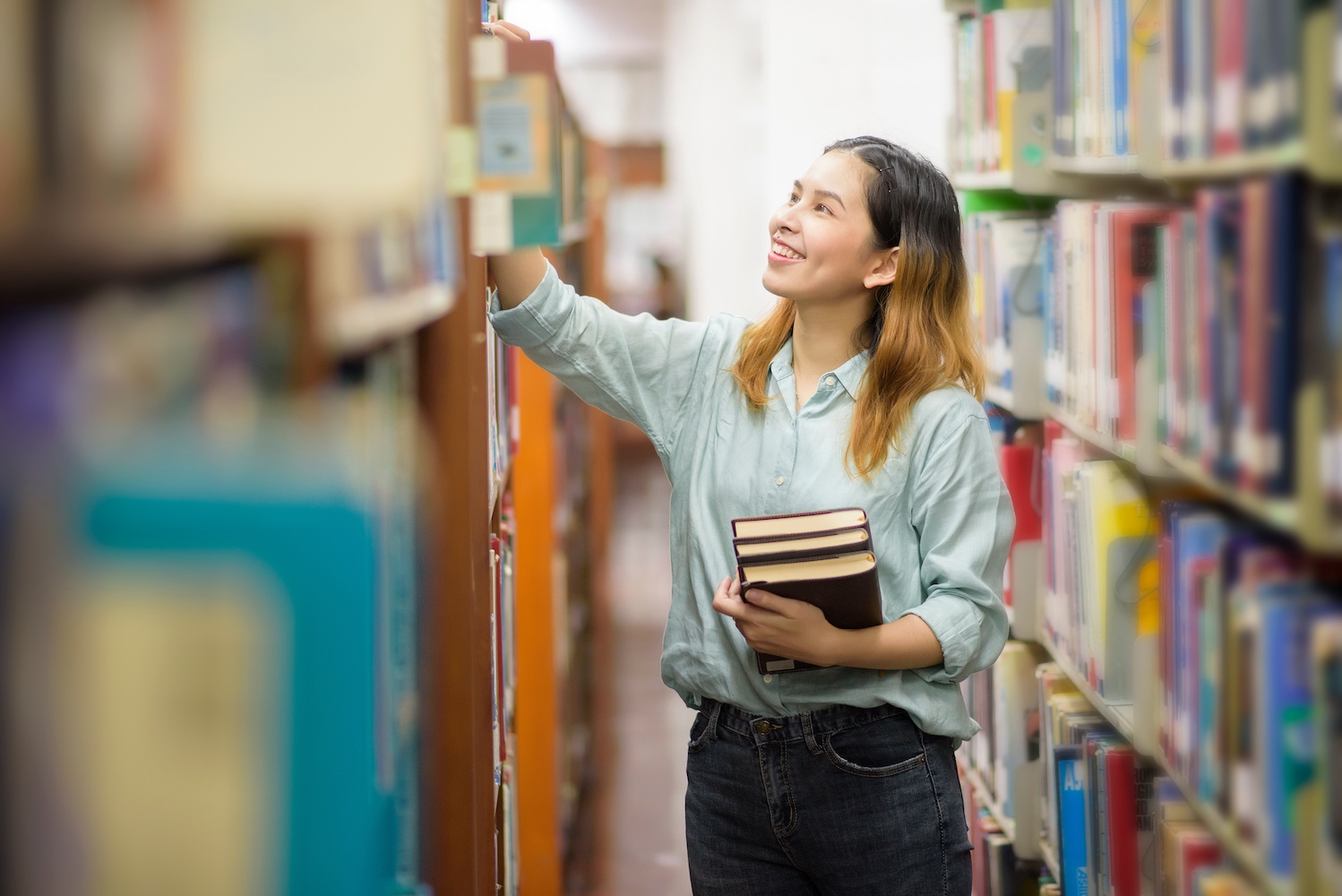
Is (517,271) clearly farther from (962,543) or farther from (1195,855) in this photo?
(1195,855)

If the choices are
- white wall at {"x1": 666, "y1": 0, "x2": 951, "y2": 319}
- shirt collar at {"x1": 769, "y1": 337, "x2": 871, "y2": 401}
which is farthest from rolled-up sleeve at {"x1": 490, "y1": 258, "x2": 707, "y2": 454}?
white wall at {"x1": 666, "y1": 0, "x2": 951, "y2": 319}

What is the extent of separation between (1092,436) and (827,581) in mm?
693

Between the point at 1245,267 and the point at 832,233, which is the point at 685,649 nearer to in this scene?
the point at 832,233

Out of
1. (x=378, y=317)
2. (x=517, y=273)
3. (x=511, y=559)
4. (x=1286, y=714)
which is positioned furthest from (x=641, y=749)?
(x=378, y=317)

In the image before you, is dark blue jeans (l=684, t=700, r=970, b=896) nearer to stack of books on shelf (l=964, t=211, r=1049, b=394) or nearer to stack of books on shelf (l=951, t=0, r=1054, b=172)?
stack of books on shelf (l=964, t=211, r=1049, b=394)

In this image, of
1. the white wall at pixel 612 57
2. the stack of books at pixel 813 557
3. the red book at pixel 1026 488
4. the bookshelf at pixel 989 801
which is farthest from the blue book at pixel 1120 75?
the white wall at pixel 612 57

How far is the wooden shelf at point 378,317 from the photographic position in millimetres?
682

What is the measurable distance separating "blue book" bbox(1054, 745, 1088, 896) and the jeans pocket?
1.72ft

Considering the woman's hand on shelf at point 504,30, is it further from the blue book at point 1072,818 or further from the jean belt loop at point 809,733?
the blue book at point 1072,818

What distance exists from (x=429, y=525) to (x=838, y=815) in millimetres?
748

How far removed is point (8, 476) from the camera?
454 mm

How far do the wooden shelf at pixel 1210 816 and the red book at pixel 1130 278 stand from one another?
42cm

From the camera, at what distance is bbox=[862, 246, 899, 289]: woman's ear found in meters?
1.74

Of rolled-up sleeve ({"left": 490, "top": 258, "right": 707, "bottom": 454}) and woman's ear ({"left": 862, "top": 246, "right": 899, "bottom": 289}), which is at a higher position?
woman's ear ({"left": 862, "top": 246, "right": 899, "bottom": 289})
